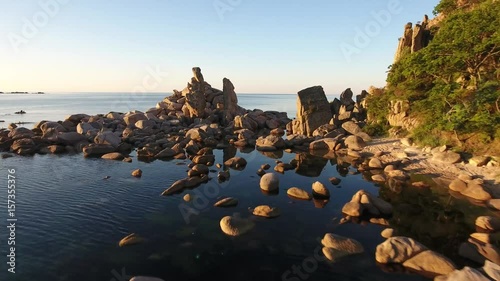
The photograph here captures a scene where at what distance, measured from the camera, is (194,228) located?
1538cm

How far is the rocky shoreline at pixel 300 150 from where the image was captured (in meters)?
12.9

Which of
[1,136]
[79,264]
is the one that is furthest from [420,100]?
[1,136]

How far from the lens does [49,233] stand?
14734 mm

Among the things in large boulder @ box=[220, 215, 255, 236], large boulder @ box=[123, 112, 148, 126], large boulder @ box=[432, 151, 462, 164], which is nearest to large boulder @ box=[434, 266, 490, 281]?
large boulder @ box=[220, 215, 255, 236]

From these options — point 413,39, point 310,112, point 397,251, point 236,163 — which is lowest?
point 236,163

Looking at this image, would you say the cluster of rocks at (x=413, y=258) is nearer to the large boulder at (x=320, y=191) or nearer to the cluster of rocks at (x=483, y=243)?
the cluster of rocks at (x=483, y=243)

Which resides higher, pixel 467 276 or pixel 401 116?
pixel 401 116

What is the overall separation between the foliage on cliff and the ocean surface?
7213 millimetres

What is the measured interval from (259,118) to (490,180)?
41432 millimetres

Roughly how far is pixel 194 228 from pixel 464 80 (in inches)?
1225

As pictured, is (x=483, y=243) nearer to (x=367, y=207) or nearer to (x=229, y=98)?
(x=367, y=207)

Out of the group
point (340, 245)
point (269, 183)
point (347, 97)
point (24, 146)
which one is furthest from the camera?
point (347, 97)

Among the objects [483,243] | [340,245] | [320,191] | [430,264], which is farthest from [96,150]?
[483,243]

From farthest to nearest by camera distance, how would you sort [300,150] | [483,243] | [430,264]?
[300,150]
[483,243]
[430,264]
